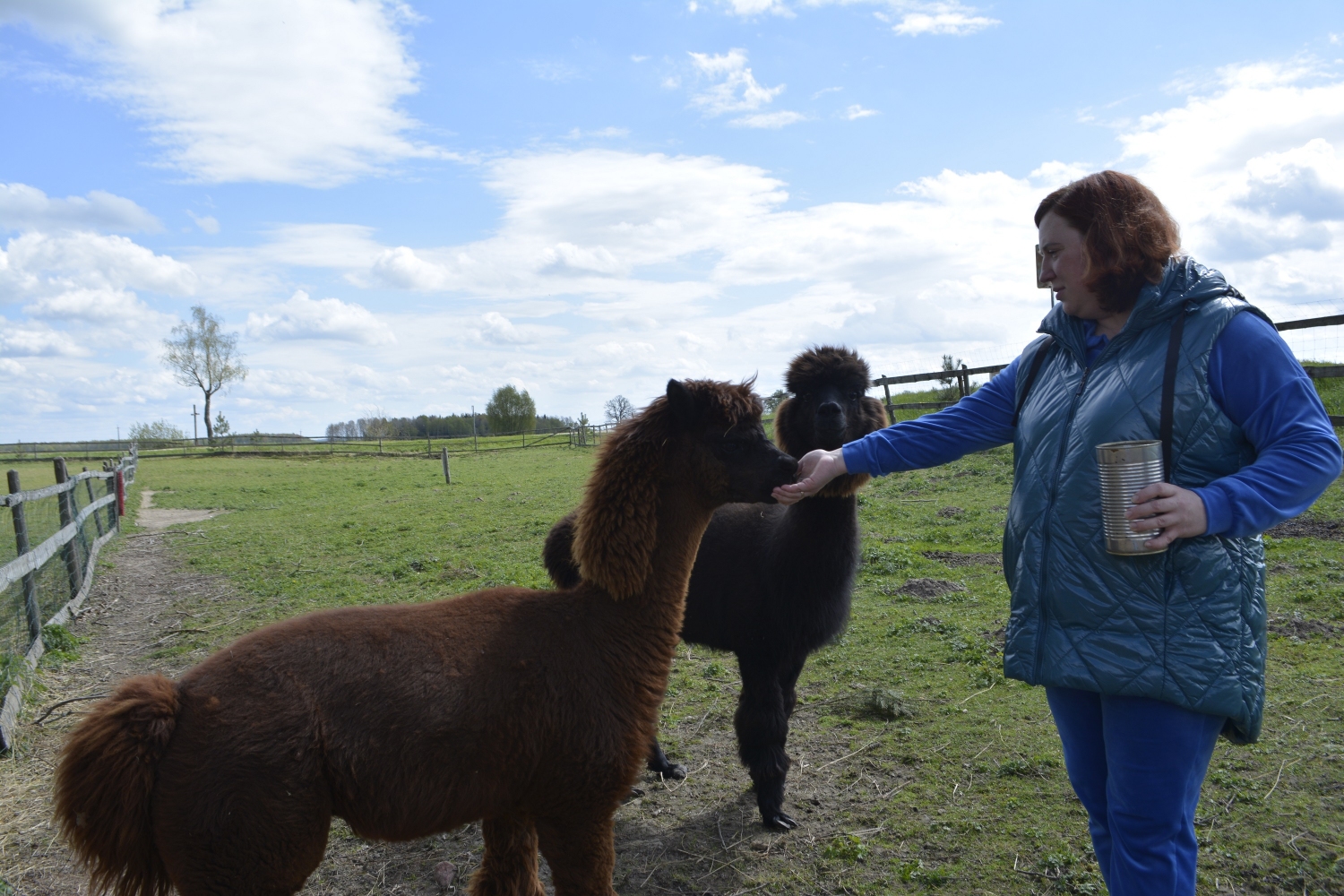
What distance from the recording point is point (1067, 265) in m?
2.36

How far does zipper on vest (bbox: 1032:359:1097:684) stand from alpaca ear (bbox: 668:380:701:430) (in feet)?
4.64

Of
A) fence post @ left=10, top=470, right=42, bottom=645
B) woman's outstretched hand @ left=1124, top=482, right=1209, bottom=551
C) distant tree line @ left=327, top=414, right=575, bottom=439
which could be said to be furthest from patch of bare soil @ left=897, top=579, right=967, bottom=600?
distant tree line @ left=327, top=414, right=575, bottom=439

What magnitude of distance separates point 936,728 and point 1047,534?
3380 millimetres

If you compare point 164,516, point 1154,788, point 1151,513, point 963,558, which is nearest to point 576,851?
point 1154,788

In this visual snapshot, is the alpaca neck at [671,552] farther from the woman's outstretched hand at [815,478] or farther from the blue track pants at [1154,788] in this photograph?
the blue track pants at [1154,788]

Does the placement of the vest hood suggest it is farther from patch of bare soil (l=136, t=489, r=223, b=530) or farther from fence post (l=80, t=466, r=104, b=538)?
patch of bare soil (l=136, t=489, r=223, b=530)

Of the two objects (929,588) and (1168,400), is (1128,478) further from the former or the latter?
(929,588)

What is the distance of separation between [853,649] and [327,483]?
82.7ft

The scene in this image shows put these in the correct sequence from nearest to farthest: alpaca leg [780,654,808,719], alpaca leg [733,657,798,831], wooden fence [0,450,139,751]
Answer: alpaca leg [733,657,798,831] < alpaca leg [780,654,808,719] < wooden fence [0,450,139,751]

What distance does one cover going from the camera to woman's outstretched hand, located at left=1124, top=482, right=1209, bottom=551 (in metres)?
1.94

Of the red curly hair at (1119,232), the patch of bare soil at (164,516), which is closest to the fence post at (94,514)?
the patch of bare soil at (164,516)

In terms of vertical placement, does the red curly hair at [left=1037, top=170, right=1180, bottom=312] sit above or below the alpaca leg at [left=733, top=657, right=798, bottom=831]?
above

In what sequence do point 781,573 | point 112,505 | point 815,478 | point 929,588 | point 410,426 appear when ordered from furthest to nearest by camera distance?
point 410,426, point 112,505, point 929,588, point 781,573, point 815,478

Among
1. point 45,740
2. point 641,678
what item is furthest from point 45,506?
point 641,678
